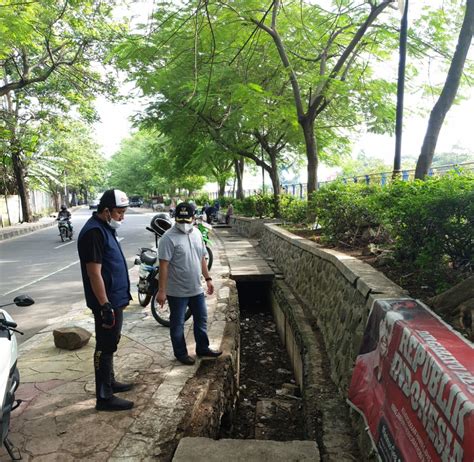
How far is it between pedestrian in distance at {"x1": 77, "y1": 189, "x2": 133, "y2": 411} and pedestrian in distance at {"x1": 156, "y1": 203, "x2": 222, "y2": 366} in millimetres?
655

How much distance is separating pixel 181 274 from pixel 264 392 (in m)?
2.52

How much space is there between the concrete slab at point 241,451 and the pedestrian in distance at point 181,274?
1.44m

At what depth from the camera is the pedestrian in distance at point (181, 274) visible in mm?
4105

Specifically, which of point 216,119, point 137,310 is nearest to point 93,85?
point 216,119

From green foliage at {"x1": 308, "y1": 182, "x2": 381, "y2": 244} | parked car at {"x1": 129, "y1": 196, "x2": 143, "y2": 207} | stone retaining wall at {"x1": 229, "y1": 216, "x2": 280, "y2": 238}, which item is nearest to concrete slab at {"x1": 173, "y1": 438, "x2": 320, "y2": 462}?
green foliage at {"x1": 308, "y1": 182, "x2": 381, "y2": 244}

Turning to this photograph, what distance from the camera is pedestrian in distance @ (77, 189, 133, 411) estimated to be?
3.17 metres

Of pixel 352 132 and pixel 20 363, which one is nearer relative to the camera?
pixel 20 363

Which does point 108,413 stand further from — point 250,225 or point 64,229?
point 250,225

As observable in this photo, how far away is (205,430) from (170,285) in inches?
54.8

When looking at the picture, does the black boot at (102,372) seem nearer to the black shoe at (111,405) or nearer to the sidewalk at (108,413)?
the black shoe at (111,405)

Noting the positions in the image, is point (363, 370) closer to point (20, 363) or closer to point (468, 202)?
point (468, 202)

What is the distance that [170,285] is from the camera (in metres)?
4.16

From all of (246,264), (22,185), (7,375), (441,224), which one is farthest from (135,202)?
(7,375)

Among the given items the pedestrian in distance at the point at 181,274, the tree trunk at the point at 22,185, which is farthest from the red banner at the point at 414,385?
the tree trunk at the point at 22,185
